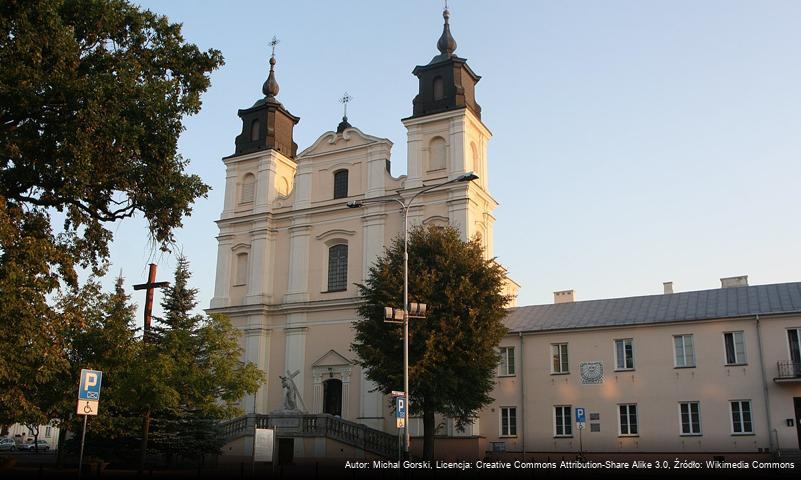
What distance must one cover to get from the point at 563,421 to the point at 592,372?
8.82ft

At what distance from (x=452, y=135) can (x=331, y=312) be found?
39.6ft

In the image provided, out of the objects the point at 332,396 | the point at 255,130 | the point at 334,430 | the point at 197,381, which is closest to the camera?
the point at 197,381

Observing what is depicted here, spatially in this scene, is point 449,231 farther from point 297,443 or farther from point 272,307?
point 272,307

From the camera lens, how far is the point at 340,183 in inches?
1801

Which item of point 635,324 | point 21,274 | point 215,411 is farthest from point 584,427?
point 21,274

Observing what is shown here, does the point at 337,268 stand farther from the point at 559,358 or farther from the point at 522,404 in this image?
the point at 559,358

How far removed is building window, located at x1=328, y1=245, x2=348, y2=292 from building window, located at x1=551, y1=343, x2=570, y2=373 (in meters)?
12.8

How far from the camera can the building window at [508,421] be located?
3684 cm

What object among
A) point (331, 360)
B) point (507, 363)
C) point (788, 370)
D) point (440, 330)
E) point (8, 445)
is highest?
point (440, 330)

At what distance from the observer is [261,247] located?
46281mm

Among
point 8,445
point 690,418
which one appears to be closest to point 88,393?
point 690,418

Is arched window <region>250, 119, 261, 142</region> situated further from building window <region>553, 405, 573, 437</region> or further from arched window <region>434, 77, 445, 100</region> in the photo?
building window <region>553, 405, 573, 437</region>

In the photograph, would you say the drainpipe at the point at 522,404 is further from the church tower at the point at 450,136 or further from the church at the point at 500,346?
the church tower at the point at 450,136

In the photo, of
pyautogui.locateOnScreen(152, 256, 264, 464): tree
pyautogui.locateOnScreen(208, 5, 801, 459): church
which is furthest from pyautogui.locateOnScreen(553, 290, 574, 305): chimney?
pyautogui.locateOnScreen(152, 256, 264, 464): tree
